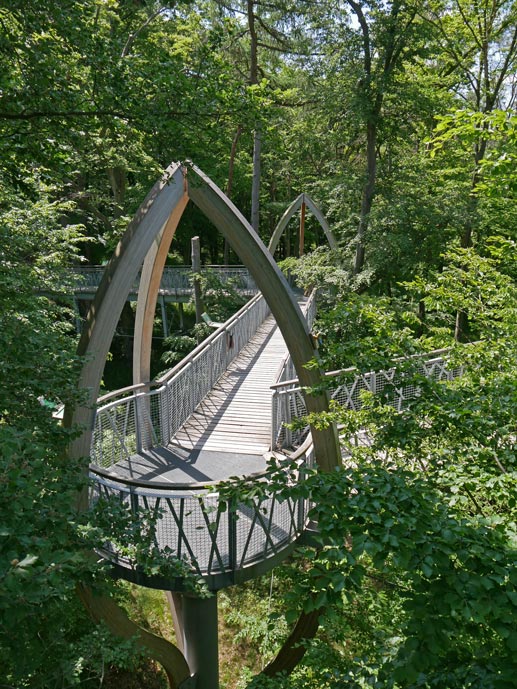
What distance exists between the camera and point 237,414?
7.95 metres

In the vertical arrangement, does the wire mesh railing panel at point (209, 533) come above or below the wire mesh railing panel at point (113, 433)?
below

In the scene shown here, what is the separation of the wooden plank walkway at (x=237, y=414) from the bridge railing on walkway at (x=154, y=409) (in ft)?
0.62

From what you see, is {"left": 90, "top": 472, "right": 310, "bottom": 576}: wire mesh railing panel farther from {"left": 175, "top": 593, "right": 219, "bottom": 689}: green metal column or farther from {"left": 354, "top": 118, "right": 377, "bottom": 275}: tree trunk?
{"left": 354, "top": 118, "right": 377, "bottom": 275}: tree trunk

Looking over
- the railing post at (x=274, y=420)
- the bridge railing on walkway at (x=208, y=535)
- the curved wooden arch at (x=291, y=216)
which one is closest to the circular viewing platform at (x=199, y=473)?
the bridge railing on walkway at (x=208, y=535)

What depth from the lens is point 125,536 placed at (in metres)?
3.28

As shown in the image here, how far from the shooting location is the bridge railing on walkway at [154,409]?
629cm

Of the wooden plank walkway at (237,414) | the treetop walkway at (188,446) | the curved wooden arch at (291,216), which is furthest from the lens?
the curved wooden arch at (291,216)

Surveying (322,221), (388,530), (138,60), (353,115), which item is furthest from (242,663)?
(322,221)

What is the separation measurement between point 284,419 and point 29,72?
17.1 feet

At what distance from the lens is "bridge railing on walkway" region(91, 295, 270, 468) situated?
6289mm

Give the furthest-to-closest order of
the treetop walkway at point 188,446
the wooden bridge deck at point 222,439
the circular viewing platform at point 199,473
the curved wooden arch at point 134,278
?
the wooden bridge deck at point 222,439
the curved wooden arch at point 134,278
the treetop walkway at point 188,446
the circular viewing platform at point 199,473

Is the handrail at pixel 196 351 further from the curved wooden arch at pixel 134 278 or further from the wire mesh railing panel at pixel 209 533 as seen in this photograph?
the wire mesh railing panel at pixel 209 533

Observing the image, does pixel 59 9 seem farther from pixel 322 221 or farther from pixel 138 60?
pixel 322 221

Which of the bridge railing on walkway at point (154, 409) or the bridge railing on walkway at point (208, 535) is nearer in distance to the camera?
the bridge railing on walkway at point (208, 535)
